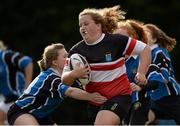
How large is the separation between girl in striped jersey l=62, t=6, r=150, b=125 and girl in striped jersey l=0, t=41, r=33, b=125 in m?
3.11

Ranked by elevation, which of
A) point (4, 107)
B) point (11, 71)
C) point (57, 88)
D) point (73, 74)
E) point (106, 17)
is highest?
point (106, 17)

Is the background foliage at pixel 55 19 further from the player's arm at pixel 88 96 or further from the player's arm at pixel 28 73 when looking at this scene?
the player's arm at pixel 88 96

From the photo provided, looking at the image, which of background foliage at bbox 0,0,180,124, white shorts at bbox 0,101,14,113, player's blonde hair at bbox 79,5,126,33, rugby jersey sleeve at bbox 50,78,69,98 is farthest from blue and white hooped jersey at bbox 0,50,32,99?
background foliage at bbox 0,0,180,124

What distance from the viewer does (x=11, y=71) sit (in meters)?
12.2

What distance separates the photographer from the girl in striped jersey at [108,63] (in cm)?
890

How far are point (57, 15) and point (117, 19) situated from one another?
36.2 feet

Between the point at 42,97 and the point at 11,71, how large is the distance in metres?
2.78

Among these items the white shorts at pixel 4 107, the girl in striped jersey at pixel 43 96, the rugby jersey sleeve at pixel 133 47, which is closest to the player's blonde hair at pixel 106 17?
the rugby jersey sleeve at pixel 133 47

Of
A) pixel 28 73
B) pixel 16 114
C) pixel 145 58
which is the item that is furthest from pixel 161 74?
pixel 28 73

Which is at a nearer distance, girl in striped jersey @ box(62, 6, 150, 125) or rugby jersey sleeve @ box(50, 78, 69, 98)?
girl in striped jersey @ box(62, 6, 150, 125)

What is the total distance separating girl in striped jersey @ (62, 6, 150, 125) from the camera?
890 cm

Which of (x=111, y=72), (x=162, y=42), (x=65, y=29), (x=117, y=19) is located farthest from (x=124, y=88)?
(x=65, y=29)

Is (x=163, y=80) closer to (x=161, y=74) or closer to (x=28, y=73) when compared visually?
(x=161, y=74)

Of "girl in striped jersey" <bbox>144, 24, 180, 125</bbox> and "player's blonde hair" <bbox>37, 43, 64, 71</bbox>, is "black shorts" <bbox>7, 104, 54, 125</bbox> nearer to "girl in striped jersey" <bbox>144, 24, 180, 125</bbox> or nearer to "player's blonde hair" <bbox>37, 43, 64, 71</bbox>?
"player's blonde hair" <bbox>37, 43, 64, 71</bbox>
